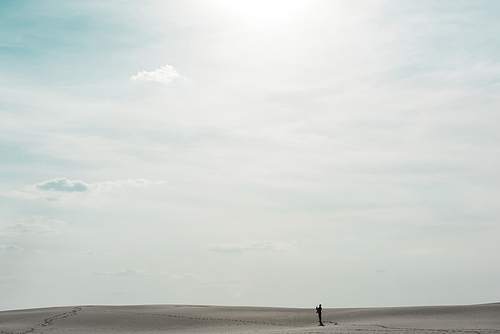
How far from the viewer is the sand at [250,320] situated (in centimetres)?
3062

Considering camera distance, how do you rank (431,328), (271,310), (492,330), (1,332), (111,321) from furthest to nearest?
1. (271,310)
2. (111,321)
3. (1,332)
4. (431,328)
5. (492,330)

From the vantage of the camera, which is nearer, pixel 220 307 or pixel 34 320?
pixel 34 320

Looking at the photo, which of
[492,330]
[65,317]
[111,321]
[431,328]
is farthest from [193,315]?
[492,330]

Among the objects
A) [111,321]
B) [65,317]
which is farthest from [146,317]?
[65,317]

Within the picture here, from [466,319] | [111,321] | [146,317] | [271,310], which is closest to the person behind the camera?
[466,319]

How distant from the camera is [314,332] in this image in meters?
26.6

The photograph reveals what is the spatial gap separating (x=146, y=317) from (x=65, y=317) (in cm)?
636

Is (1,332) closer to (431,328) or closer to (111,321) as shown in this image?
(111,321)

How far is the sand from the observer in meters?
30.6

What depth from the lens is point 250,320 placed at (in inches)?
1475

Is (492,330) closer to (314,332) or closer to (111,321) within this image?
(314,332)

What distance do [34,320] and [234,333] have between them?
17689 millimetres

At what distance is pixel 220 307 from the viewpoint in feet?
151

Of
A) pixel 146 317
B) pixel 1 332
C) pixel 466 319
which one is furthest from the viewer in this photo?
pixel 146 317
